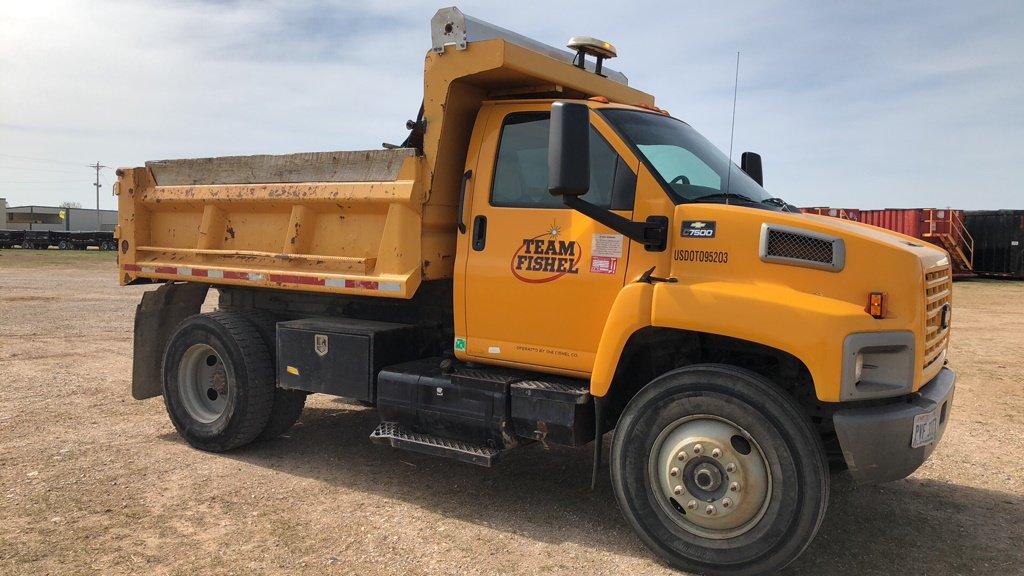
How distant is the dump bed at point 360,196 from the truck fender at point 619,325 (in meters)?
1.46

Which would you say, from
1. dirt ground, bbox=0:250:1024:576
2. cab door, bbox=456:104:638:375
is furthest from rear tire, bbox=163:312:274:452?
cab door, bbox=456:104:638:375

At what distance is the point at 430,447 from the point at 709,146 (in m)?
2.70

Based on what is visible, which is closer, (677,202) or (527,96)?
(677,202)

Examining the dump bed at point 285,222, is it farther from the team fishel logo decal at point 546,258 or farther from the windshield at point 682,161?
the windshield at point 682,161

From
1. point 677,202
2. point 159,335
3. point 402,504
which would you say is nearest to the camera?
point 677,202

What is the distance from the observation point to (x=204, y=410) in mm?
6270

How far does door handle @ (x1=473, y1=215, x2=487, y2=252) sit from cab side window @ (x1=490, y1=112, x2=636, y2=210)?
0.43 feet

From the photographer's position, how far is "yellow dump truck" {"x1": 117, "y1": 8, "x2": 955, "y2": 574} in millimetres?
3746

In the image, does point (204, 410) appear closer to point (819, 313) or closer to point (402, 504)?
point (402, 504)

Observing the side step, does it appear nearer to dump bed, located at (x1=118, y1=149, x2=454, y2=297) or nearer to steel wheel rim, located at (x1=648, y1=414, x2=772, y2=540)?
dump bed, located at (x1=118, y1=149, x2=454, y2=297)

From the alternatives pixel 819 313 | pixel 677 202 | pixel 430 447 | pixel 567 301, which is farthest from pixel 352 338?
pixel 819 313

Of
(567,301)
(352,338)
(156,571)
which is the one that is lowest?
(156,571)

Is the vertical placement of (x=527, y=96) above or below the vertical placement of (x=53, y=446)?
above

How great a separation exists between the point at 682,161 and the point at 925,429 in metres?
1.96
